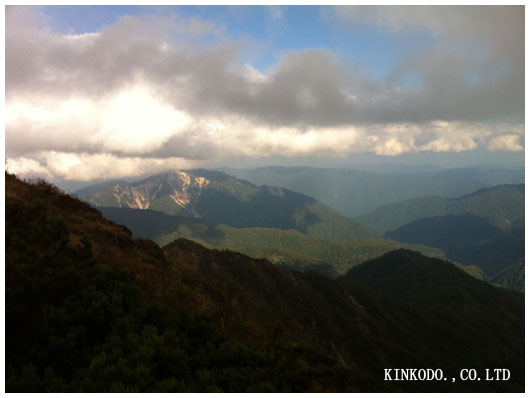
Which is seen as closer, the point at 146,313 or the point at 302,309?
the point at 146,313

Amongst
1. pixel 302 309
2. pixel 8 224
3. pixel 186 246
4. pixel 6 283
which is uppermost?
pixel 8 224

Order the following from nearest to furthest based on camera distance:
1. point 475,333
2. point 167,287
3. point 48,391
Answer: point 48,391 < point 167,287 < point 475,333

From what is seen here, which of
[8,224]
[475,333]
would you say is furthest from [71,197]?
[475,333]

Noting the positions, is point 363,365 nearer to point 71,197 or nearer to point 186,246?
point 186,246

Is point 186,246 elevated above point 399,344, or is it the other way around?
point 186,246

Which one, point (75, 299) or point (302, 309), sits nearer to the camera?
point (75, 299)

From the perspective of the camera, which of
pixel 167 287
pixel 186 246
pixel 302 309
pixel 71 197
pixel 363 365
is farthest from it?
pixel 186 246

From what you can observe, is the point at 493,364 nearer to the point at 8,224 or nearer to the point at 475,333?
the point at 475,333

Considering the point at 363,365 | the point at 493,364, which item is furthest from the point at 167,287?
the point at 493,364

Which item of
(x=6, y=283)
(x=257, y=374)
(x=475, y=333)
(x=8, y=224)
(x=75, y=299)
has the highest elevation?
(x=8, y=224)
